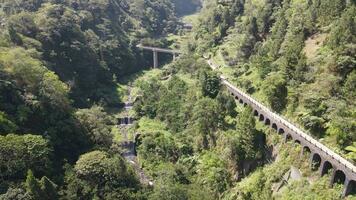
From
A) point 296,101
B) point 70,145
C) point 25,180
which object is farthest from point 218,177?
point 25,180

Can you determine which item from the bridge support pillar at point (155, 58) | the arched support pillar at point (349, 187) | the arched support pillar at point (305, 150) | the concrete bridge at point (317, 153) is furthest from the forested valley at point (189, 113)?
the bridge support pillar at point (155, 58)

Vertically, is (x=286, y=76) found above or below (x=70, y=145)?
above

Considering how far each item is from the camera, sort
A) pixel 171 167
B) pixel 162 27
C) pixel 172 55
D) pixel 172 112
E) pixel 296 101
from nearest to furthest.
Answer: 1. pixel 296 101
2. pixel 171 167
3. pixel 172 112
4. pixel 172 55
5. pixel 162 27

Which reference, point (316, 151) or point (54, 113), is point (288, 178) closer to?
point (316, 151)

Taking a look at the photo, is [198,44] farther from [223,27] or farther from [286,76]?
[286,76]

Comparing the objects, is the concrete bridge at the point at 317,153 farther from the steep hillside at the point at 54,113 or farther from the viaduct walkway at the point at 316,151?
the steep hillside at the point at 54,113

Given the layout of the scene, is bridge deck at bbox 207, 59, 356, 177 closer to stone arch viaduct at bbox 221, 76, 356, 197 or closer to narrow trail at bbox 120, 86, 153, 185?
stone arch viaduct at bbox 221, 76, 356, 197
